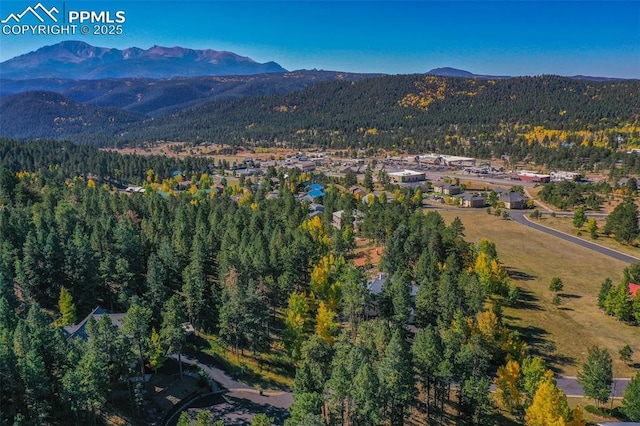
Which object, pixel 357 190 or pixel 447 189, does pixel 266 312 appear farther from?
pixel 447 189

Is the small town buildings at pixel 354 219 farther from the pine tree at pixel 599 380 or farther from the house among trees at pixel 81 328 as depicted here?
the pine tree at pixel 599 380

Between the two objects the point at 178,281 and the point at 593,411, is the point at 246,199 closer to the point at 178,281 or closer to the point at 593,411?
the point at 178,281

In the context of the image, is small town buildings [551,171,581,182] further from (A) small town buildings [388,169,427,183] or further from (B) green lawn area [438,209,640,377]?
(B) green lawn area [438,209,640,377]

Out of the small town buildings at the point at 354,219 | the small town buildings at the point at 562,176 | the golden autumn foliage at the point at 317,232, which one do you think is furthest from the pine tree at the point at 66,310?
the small town buildings at the point at 562,176

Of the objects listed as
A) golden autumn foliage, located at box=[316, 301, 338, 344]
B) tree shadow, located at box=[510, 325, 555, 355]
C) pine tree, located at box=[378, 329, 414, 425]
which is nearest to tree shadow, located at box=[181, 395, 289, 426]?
golden autumn foliage, located at box=[316, 301, 338, 344]

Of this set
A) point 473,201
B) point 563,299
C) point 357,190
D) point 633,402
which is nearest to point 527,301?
point 563,299

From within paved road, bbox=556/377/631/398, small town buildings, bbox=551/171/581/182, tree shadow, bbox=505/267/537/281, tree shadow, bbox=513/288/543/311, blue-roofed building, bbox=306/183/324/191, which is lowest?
paved road, bbox=556/377/631/398

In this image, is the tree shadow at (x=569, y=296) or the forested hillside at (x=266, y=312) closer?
the forested hillside at (x=266, y=312)
